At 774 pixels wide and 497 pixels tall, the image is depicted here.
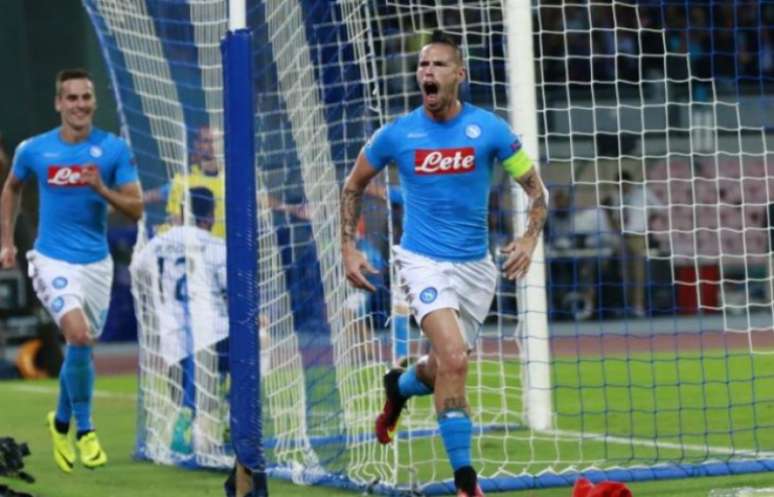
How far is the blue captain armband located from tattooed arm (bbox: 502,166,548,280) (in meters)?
0.02

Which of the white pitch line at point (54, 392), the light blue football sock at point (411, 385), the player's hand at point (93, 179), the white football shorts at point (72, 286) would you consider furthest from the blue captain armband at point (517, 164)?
the white pitch line at point (54, 392)

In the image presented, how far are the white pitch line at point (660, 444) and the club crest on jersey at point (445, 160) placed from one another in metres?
2.92

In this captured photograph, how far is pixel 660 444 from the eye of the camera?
1183cm

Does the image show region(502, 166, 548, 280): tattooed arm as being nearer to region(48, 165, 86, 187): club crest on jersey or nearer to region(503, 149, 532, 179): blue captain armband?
A: region(503, 149, 532, 179): blue captain armband

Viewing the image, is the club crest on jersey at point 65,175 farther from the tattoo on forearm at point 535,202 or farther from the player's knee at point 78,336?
the tattoo on forearm at point 535,202

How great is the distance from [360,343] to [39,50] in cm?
1088

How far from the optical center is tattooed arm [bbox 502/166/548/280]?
28.2 feet

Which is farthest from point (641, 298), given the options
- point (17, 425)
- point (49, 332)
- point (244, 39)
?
point (244, 39)

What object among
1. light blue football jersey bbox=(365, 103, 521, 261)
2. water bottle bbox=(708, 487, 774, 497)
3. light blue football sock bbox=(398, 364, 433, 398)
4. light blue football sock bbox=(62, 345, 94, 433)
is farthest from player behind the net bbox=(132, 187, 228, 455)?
water bottle bbox=(708, 487, 774, 497)

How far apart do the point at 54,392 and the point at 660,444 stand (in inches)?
325

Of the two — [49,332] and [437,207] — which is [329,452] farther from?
[49,332]

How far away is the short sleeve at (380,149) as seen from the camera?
9.12 meters

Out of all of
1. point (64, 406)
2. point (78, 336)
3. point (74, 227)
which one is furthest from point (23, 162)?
point (64, 406)

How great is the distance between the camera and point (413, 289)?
906 centimetres
